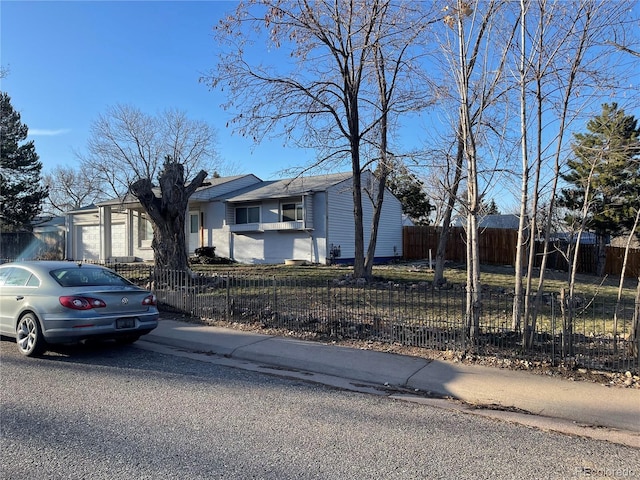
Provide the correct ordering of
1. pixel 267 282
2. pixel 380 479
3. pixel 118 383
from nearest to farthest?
pixel 380 479, pixel 118 383, pixel 267 282

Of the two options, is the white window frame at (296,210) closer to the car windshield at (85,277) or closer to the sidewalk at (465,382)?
the sidewalk at (465,382)

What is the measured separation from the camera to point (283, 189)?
23.6m

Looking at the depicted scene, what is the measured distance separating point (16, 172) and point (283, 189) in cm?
2436

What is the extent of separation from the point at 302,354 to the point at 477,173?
384 centimetres

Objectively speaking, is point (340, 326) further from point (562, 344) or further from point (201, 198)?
point (201, 198)

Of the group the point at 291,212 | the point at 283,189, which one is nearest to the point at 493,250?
the point at 291,212

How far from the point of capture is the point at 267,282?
9.56m

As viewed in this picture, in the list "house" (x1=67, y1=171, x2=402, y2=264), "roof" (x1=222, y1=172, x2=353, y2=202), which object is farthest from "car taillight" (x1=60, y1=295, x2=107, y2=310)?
"roof" (x1=222, y1=172, x2=353, y2=202)

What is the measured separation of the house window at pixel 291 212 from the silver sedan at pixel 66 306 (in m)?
15.4

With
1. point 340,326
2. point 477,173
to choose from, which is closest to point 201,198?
point 340,326

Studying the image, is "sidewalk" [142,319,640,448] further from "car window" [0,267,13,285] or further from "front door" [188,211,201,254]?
"front door" [188,211,201,254]

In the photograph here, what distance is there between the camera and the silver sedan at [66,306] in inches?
260

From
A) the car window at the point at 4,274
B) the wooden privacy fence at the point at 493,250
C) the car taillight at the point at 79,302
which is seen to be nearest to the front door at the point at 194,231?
the wooden privacy fence at the point at 493,250

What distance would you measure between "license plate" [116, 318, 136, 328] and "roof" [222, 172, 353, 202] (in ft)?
46.7
